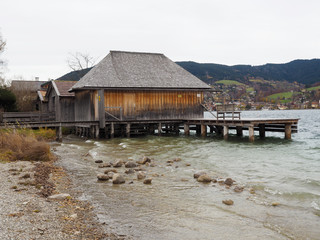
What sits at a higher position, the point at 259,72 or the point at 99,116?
the point at 259,72

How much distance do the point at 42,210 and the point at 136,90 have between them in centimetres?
2064

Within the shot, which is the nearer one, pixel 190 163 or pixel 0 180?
pixel 0 180

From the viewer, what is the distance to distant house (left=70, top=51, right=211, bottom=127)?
84.9ft

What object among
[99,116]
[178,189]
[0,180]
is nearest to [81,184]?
[0,180]

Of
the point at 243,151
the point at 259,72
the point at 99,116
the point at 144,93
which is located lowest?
the point at 243,151

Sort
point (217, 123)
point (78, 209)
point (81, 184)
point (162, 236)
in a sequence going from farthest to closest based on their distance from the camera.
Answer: point (217, 123), point (81, 184), point (78, 209), point (162, 236)

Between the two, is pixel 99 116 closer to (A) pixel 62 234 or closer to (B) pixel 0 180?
(B) pixel 0 180

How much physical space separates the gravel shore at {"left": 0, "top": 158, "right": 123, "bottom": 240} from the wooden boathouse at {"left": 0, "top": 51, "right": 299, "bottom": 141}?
1446cm

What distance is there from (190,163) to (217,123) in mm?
11232

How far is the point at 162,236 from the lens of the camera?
6.10 metres

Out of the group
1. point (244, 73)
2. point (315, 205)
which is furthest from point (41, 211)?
point (244, 73)

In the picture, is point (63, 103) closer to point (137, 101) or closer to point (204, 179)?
point (137, 101)

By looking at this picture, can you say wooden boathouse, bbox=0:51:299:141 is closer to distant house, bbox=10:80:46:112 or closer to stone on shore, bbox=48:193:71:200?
distant house, bbox=10:80:46:112

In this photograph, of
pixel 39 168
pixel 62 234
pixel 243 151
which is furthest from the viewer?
pixel 243 151
